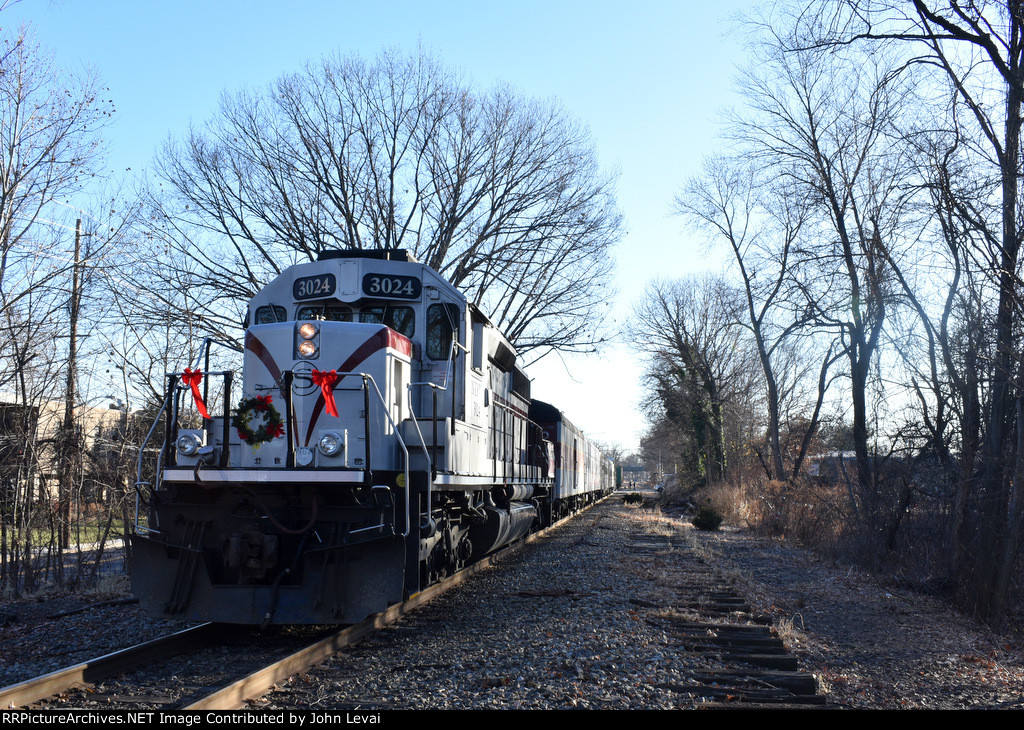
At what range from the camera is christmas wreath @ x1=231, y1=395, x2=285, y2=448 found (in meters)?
6.77

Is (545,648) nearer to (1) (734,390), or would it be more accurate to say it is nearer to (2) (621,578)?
(2) (621,578)

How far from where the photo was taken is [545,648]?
6.25 meters

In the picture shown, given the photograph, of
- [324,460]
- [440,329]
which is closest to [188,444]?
[324,460]

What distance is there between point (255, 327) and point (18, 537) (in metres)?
4.98

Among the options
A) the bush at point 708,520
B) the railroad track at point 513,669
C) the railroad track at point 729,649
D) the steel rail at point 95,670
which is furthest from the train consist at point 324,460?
the bush at point 708,520

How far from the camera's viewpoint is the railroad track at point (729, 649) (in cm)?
500

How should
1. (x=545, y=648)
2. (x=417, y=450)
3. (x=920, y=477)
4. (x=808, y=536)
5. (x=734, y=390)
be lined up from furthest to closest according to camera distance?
(x=734, y=390)
(x=808, y=536)
(x=920, y=477)
(x=417, y=450)
(x=545, y=648)

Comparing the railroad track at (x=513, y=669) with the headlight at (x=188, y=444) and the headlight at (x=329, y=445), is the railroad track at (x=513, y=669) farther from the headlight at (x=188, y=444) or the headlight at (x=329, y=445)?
the headlight at (x=188, y=444)

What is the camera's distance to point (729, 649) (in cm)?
630

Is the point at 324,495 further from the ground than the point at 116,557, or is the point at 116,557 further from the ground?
the point at 324,495

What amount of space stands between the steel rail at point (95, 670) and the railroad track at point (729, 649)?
144 inches

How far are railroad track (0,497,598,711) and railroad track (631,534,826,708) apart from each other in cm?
254

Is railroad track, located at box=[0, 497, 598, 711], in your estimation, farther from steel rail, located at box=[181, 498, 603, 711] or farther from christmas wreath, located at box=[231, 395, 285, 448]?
christmas wreath, located at box=[231, 395, 285, 448]
